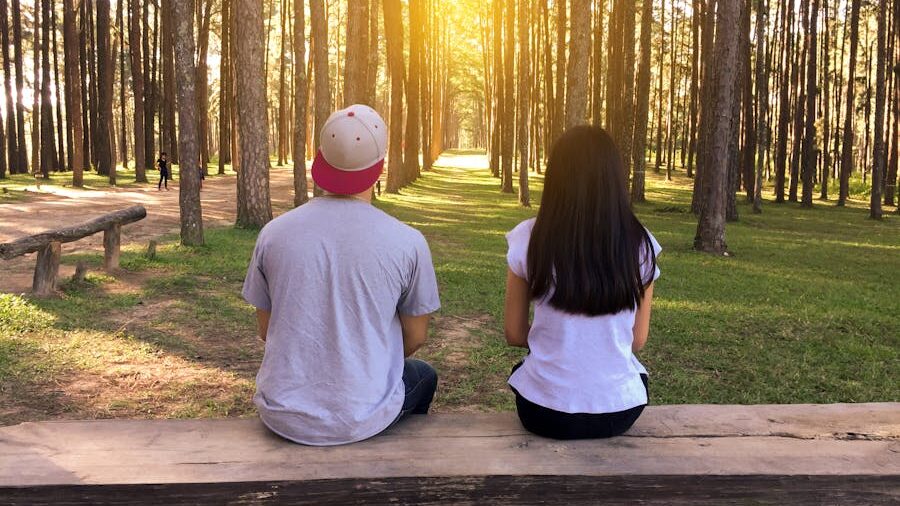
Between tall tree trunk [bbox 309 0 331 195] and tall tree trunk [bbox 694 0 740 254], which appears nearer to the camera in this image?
tall tree trunk [bbox 694 0 740 254]

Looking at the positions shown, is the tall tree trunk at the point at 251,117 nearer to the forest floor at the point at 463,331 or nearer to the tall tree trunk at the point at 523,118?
the forest floor at the point at 463,331

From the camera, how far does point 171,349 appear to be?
7742 mm

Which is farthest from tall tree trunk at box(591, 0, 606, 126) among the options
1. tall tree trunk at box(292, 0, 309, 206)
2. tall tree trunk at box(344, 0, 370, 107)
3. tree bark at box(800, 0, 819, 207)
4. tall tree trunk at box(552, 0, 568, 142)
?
tall tree trunk at box(292, 0, 309, 206)

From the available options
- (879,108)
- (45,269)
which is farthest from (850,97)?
(45,269)

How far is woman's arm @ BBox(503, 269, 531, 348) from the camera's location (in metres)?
3.25

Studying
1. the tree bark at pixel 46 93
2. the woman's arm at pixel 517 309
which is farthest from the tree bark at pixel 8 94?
the woman's arm at pixel 517 309

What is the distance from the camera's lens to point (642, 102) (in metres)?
26.1

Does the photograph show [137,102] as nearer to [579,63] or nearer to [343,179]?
[579,63]

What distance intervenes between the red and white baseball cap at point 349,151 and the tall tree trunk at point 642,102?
24.0 meters

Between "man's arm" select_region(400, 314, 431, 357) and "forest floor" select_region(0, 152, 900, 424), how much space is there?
9.40ft

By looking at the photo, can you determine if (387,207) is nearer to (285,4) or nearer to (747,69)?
(747,69)

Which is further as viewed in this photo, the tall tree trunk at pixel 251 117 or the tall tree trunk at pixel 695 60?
the tall tree trunk at pixel 695 60

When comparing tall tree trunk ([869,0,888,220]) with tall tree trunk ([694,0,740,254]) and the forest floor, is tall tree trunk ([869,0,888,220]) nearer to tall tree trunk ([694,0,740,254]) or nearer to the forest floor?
the forest floor

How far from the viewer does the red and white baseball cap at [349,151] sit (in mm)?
2947
